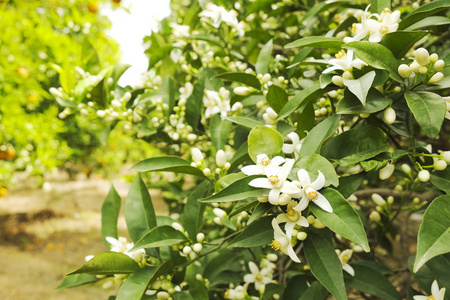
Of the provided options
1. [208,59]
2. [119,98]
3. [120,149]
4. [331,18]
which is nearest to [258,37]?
[208,59]

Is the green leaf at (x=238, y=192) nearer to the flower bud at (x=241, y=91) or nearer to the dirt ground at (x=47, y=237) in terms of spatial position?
the flower bud at (x=241, y=91)

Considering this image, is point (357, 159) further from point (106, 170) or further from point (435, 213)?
point (106, 170)

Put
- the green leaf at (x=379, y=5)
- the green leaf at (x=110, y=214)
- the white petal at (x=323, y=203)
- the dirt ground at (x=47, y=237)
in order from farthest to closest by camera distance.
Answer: the dirt ground at (x=47, y=237)
the green leaf at (x=110, y=214)
the green leaf at (x=379, y=5)
the white petal at (x=323, y=203)

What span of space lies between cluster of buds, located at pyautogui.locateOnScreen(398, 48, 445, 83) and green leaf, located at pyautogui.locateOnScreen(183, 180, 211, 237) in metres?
0.62

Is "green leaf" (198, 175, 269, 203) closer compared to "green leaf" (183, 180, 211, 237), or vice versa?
"green leaf" (198, 175, 269, 203)

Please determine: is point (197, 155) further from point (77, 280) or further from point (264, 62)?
point (77, 280)

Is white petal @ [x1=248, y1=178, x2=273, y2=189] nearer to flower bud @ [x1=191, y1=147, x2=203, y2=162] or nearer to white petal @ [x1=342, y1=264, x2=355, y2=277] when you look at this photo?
flower bud @ [x1=191, y1=147, x2=203, y2=162]

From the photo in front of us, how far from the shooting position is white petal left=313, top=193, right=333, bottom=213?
0.71 metres

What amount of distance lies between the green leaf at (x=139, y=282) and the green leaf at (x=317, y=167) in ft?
1.48

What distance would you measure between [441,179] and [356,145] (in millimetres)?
220

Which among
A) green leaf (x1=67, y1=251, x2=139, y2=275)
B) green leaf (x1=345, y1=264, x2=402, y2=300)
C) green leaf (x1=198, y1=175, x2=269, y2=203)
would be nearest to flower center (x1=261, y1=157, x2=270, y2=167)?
green leaf (x1=198, y1=175, x2=269, y2=203)

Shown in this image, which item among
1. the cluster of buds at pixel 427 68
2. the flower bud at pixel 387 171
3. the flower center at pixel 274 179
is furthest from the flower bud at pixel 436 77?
the flower center at pixel 274 179

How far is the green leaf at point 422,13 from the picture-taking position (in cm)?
86

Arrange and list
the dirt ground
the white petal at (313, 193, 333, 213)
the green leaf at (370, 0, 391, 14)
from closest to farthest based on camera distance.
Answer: the white petal at (313, 193, 333, 213) → the green leaf at (370, 0, 391, 14) → the dirt ground
